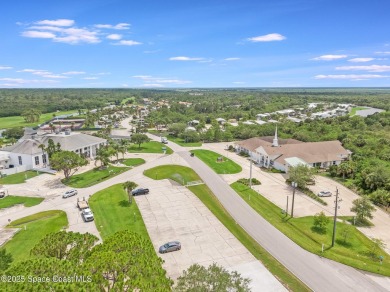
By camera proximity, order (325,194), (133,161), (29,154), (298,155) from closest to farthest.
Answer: (325,194) → (29,154) → (298,155) → (133,161)

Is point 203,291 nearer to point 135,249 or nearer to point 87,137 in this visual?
point 135,249

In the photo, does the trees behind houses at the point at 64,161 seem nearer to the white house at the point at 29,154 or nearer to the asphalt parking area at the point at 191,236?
the white house at the point at 29,154

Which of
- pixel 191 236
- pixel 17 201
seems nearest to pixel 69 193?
pixel 17 201

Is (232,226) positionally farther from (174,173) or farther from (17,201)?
(17,201)

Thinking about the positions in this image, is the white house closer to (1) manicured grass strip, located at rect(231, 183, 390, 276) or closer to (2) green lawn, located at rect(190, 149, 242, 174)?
(2) green lawn, located at rect(190, 149, 242, 174)

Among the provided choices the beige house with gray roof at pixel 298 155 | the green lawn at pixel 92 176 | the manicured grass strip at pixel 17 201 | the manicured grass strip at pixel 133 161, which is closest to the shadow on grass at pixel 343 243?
the beige house with gray roof at pixel 298 155

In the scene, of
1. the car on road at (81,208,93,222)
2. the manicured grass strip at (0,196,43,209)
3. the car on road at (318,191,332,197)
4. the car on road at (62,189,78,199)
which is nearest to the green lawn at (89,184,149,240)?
the car on road at (81,208,93,222)
